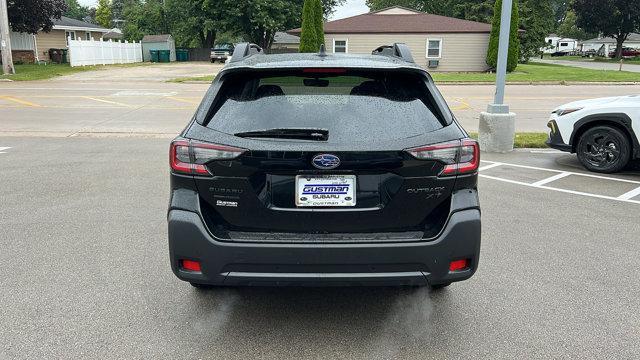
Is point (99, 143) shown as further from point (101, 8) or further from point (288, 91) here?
point (101, 8)

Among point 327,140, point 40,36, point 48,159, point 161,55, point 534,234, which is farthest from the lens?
point 161,55

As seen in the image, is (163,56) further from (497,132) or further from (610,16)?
(610,16)

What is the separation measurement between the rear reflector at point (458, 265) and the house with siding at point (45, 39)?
4310cm

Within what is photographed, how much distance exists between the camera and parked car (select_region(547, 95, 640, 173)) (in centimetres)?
813

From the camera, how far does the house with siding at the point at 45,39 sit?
1596 inches

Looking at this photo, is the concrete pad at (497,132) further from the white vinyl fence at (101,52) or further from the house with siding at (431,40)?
the white vinyl fence at (101,52)

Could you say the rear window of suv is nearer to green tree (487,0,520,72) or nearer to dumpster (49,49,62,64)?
green tree (487,0,520,72)

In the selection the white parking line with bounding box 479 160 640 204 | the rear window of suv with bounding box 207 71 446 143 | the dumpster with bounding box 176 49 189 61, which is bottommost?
the white parking line with bounding box 479 160 640 204

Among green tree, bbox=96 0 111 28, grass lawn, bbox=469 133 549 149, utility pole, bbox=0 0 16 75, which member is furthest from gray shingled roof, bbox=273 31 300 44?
green tree, bbox=96 0 111 28

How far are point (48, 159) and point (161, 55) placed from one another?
49.9 metres

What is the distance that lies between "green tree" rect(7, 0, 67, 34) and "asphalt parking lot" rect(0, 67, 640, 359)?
2830cm

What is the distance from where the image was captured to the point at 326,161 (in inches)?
121

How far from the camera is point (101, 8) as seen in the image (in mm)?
117062

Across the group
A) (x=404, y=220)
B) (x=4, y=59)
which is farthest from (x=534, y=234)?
(x=4, y=59)
